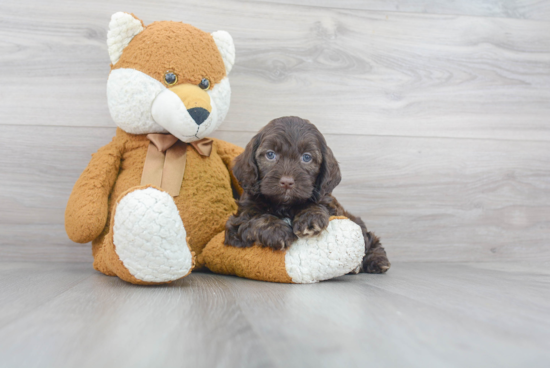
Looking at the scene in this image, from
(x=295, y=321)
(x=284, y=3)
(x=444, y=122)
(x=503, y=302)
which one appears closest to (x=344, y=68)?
(x=284, y=3)

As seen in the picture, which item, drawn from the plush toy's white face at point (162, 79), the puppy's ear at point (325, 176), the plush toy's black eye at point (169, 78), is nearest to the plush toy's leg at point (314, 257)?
the puppy's ear at point (325, 176)

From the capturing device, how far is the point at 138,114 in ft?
4.67

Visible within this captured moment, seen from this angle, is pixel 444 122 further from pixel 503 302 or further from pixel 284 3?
pixel 503 302

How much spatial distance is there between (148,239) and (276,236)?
0.37m

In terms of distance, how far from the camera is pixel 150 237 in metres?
1.06

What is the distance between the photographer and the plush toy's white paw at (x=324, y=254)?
125 cm

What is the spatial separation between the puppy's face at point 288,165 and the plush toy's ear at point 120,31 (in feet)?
1.90

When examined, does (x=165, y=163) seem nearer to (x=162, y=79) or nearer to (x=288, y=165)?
(x=162, y=79)

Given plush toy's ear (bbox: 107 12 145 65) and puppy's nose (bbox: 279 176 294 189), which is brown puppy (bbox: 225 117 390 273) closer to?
puppy's nose (bbox: 279 176 294 189)

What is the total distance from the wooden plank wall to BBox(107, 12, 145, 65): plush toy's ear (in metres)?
0.44

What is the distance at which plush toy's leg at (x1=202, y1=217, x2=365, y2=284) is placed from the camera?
1.25 metres

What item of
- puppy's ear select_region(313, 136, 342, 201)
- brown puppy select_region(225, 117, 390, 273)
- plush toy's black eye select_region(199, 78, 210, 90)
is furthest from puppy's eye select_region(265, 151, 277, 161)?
plush toy's black eye select_region(199, 78, 210, 90)

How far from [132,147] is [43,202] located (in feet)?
1.93

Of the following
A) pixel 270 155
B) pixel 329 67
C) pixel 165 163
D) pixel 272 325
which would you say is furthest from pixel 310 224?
pixel 329 67
